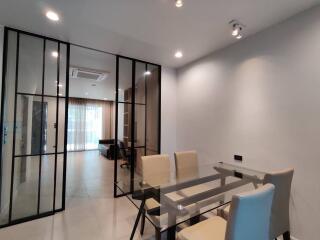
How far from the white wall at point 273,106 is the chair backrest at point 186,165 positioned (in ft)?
1.46

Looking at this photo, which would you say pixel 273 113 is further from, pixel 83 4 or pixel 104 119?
pixel 104 119

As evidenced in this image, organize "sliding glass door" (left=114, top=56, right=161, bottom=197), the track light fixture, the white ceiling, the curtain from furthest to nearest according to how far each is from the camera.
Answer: the curtain
"sliding glass door" (left=114, top=56, right=161, bottom=197)
the track light fixture
the white ceiling

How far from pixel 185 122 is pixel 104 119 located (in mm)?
6675

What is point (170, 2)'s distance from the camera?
1.82m

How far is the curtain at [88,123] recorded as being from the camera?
8469 millimetres

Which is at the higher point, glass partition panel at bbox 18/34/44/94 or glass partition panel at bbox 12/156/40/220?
glass partition panel at bbox 18/34/44/94

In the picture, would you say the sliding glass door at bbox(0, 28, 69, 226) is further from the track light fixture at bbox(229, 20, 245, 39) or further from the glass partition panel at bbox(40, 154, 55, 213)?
the track light fixture at bbox(229, 20, 245, 39)

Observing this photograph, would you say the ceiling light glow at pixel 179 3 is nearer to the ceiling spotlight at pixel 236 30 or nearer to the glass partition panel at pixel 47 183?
the ceiling spotlight at pixel 236 30

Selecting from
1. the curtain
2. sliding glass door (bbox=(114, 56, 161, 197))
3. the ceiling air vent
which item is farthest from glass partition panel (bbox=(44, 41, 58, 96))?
the curtain

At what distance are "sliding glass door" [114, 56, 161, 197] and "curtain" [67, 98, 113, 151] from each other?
5.83 m

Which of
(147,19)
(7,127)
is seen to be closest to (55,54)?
(7,127)

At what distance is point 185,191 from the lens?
7.02ft

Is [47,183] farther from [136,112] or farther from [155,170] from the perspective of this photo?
[136,112]

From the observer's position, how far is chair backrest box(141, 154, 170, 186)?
90.0 inches
